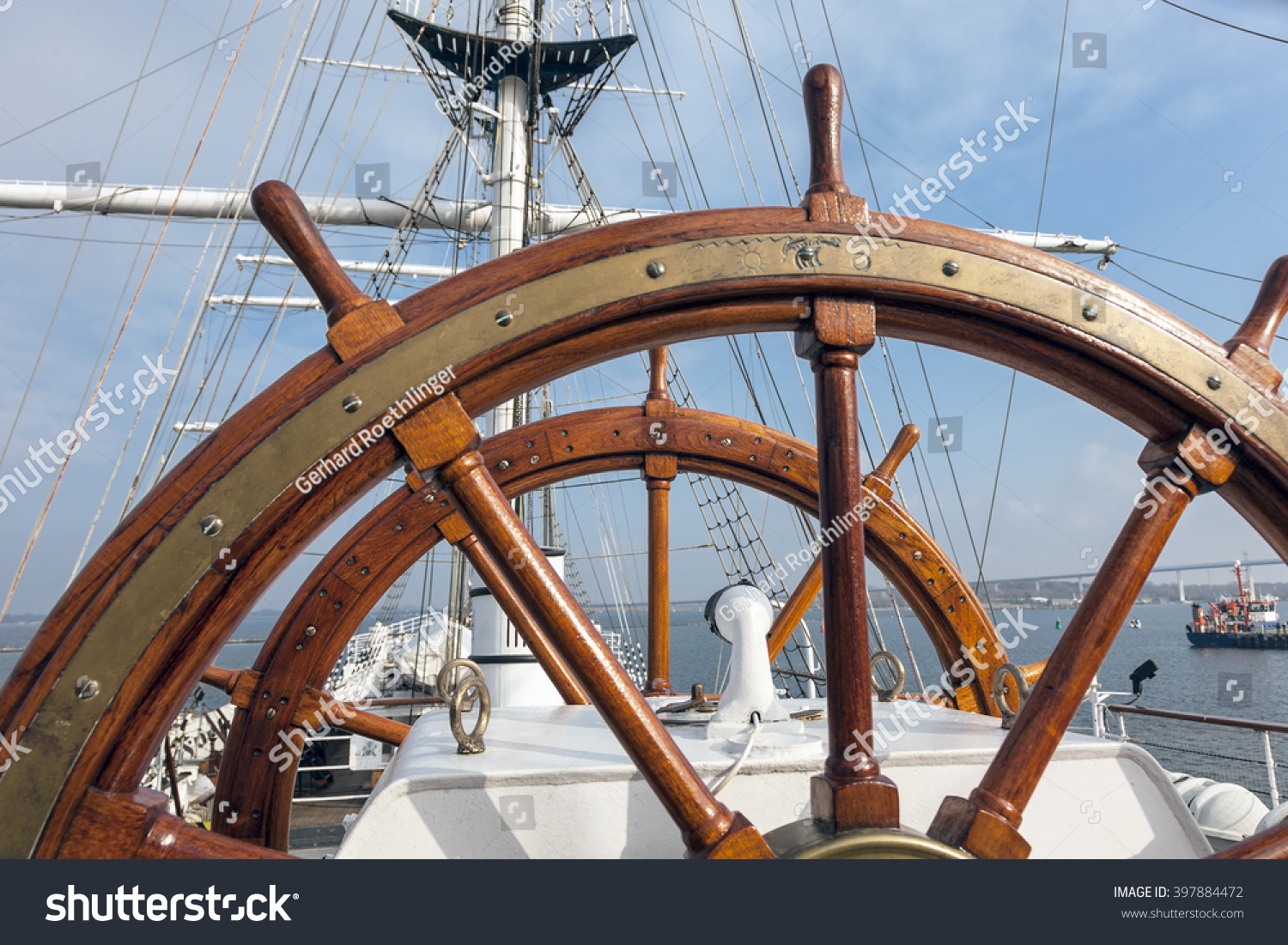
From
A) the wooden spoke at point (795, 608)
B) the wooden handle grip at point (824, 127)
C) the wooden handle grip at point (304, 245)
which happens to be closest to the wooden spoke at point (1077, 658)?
the wooden handle grip at point (824, 127)

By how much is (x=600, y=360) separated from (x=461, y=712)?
938mm

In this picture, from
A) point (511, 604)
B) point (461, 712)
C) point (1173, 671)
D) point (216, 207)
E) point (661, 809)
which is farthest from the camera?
point (1173, 671)

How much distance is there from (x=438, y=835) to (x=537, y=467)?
1780mm

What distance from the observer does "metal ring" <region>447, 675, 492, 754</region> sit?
1.73 m

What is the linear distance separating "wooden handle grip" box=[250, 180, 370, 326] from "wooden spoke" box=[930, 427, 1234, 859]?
4.13 ft

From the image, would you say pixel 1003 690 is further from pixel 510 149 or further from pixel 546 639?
pixel 510 149

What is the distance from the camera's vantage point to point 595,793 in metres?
1.60

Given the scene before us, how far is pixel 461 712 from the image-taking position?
1.79 m

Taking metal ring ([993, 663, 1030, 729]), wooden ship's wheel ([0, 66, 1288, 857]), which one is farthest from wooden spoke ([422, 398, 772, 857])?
metal ring ([993, 663, 1030, 729])

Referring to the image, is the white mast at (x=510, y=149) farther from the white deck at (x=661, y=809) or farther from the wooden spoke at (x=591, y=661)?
the wooden spoke at (x=591, y=661)

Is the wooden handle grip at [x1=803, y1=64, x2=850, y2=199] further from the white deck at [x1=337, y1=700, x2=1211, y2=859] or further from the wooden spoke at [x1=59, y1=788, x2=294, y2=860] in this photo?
the wooden spoke at [x1=59, y1=788, x2=294, y2=860]

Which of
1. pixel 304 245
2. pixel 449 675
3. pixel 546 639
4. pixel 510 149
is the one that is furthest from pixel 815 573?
pixel 510 149
